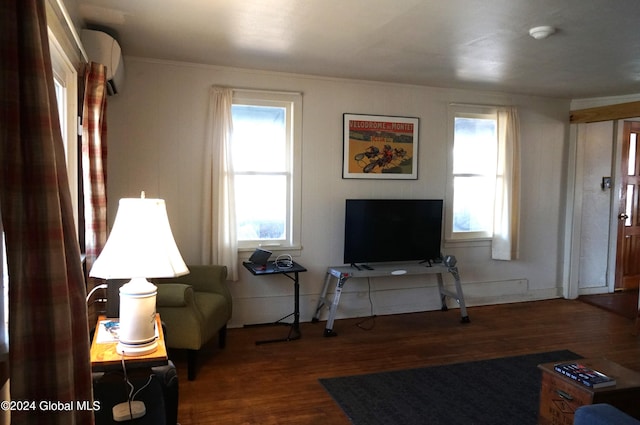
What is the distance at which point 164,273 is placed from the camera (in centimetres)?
198

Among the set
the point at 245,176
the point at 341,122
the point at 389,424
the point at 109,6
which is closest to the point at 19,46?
the point at 109,6

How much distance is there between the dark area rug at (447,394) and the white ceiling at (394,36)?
8.08ft

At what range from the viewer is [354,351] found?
385 cm

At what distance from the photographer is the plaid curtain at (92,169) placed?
111 inches

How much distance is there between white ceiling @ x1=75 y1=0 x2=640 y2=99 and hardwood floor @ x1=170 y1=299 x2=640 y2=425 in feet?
8.13

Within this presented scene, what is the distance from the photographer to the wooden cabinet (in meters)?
2.30

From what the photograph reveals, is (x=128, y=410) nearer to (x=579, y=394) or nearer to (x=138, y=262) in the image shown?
(x=138, y=262)

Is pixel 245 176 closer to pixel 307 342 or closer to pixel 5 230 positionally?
pixel 307 342

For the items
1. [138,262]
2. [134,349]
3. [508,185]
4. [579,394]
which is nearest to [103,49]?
[138,262]

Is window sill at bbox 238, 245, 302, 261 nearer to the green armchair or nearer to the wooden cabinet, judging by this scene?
the green armchair

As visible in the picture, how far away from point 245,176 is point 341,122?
113 cm

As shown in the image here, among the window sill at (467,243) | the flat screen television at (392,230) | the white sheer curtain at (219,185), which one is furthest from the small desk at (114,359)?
the window sill at (467,243)

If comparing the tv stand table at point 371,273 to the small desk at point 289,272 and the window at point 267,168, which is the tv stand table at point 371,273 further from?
the window at point 267,168

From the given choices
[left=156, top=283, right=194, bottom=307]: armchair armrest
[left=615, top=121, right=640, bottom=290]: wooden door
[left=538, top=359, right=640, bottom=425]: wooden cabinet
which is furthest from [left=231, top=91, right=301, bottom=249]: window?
[left=615, top=121, right=640, bottom=290]: wooden door
